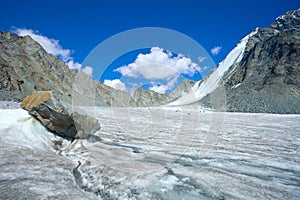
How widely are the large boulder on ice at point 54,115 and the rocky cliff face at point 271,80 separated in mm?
31896

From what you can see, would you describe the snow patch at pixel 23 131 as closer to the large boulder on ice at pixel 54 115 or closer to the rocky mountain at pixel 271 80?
the large boulder on ice at pixel 54 115

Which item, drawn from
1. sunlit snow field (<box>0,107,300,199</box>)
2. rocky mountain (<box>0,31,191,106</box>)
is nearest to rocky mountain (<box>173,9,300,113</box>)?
rocky mountain (<box>0,31,191,106</box>)

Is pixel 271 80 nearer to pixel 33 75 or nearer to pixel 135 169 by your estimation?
pixel 135 169

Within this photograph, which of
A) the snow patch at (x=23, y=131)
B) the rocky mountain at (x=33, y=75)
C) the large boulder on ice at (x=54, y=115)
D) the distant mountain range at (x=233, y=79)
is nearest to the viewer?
the snow patch at (x=23, y=131)

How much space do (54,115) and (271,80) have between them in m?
48.2

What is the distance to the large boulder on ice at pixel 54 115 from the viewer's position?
235 inches

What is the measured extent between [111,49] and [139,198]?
517 centimetres

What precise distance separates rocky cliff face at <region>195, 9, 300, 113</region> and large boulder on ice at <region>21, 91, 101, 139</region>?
105 ft

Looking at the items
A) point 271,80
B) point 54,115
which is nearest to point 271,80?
point 271,80

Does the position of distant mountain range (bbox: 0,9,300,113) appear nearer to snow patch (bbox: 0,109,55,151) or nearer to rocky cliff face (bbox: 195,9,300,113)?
rocky cliff face (bbox: 195,9,300,113)

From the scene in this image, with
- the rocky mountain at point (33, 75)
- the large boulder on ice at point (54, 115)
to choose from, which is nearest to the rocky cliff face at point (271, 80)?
the rocky mountain at point (33, 75)

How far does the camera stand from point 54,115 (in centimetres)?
608

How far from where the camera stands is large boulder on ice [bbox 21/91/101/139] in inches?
235

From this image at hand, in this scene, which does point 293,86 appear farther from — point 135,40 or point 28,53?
point 28,53
